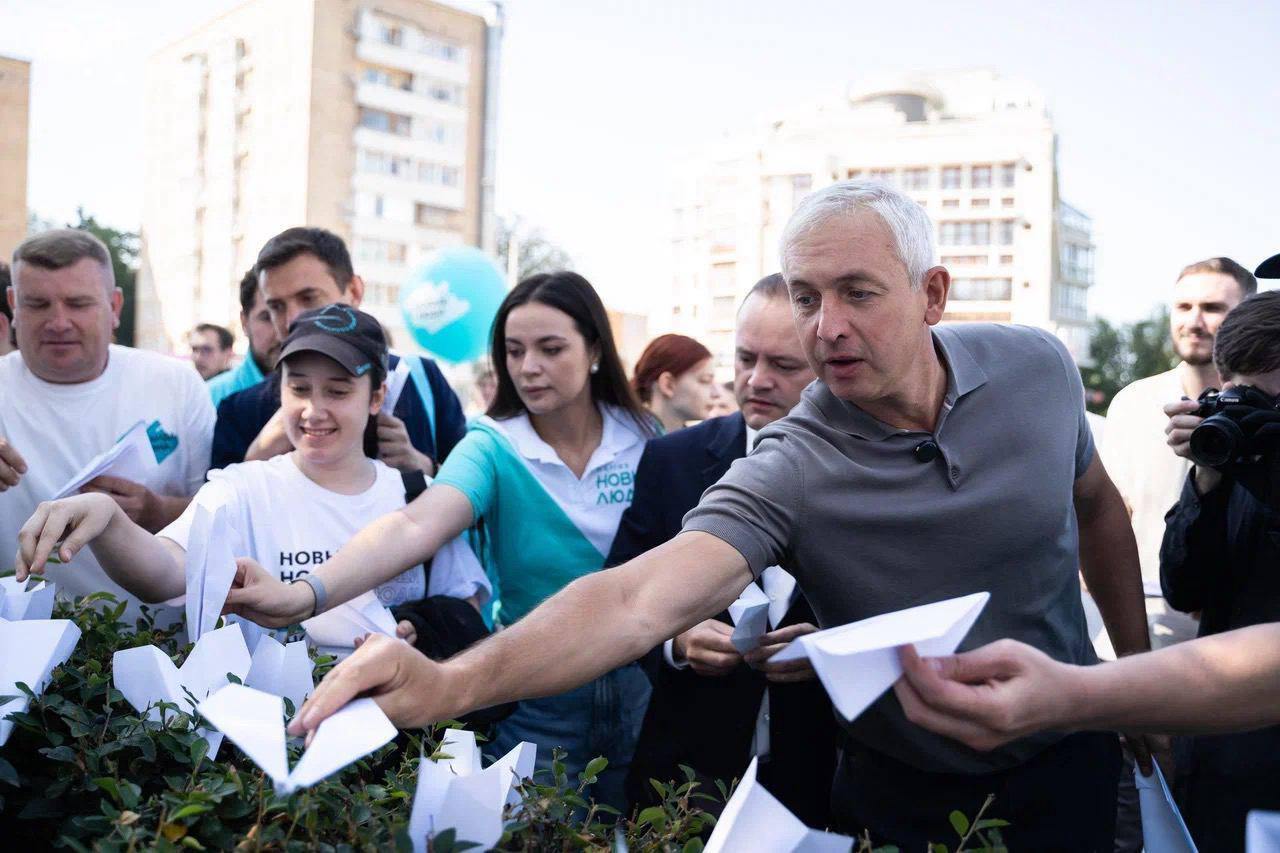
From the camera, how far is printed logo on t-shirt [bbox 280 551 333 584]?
279cm

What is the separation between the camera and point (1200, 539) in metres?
2.43

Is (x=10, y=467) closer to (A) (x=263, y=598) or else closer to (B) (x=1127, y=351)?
(A) (x=263, y=598)

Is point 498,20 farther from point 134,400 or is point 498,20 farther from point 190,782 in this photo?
point 190,782

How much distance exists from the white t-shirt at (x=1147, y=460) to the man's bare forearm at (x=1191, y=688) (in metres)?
2.38

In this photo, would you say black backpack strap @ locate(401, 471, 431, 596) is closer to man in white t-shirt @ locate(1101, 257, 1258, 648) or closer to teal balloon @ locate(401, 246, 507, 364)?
man in white t-shirt @ locate(1101, 257, 1258, 648)

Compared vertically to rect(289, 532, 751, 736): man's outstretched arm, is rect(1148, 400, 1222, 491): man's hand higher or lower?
higher

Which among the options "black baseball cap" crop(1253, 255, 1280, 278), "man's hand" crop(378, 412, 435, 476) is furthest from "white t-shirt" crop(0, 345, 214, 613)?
"black baseball cap" crop(1253, 255, 1280, 278)

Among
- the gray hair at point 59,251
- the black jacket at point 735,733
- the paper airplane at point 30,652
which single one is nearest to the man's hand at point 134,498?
the gray hair at point 59,251

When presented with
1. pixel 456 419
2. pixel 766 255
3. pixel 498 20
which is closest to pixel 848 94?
pixel 766 255

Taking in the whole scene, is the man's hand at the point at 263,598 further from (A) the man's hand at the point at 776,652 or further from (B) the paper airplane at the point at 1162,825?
(B) the paper airplane at the point at 1162,825

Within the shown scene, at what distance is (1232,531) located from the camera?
7.93 feet

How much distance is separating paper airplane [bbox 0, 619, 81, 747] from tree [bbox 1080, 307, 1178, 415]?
63.9 metres

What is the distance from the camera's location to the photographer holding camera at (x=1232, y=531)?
2105 mm

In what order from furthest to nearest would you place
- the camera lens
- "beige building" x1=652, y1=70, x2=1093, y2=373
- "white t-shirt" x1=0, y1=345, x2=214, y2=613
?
"beige building" x1=652, y1=70, x2=1093, y2=373 → "white t-shirt" x1=0, y1=345, x2=214, y2=613 → the camera lens
